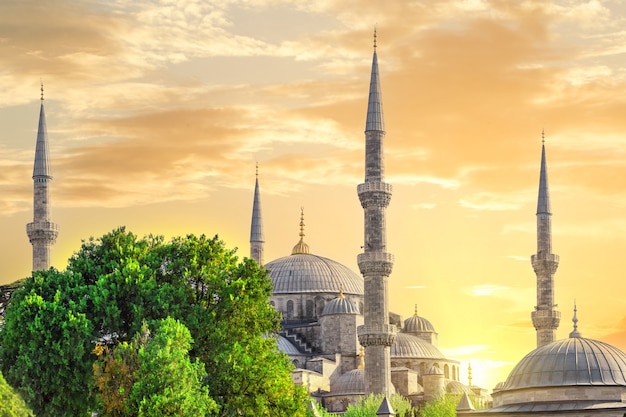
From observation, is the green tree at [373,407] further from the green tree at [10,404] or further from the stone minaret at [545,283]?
the green tree at [10,404]

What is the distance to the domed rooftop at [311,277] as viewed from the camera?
81.4 m

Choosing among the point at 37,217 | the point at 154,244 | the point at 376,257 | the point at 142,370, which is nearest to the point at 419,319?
the point at 376,257

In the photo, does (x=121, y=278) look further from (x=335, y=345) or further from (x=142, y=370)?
(x=335, y=345)

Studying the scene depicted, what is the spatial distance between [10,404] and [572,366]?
22.3 metres

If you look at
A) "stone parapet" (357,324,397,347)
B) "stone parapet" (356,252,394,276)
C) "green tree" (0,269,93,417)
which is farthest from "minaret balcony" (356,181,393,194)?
"green tree" (0,269,93,417)

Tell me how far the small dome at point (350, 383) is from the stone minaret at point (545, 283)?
31.6 feet

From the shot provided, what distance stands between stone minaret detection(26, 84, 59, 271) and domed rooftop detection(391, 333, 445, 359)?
23014 millimetres

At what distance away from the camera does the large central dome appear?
3204 inches

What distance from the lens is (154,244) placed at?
3725 cm

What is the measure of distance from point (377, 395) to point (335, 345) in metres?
16.3

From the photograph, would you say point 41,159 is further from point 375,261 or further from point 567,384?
point 567,384

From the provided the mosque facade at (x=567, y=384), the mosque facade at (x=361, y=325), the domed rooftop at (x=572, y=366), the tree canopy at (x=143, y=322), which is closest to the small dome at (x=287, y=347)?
the mosque facade at (x=361, y=325)

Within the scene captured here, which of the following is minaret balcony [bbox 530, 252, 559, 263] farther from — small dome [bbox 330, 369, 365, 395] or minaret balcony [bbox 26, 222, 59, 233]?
minaret balcony [bbox 26, 222, 59, 233]

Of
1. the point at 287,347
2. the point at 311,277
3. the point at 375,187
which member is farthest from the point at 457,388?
the point at 375,187
